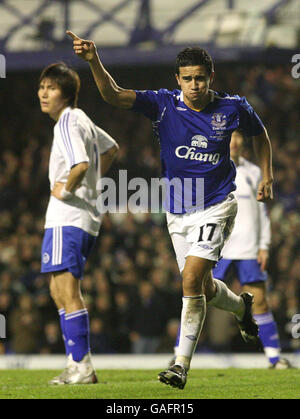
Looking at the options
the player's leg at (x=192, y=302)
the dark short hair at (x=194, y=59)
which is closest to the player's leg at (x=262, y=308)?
the player's leg at (x=192, y=302)

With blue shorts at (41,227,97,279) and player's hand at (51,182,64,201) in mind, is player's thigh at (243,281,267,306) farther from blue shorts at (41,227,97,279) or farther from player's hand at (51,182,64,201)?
player's hand at (51,182,64,201)

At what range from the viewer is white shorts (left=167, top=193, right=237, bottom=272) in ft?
18.3

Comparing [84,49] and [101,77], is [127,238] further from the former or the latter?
[84,49]

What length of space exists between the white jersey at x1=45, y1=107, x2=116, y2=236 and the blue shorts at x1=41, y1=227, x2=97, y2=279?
0.06 m

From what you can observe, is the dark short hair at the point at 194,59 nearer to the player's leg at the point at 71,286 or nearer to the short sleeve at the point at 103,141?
the short sleeve at the point at 103,141

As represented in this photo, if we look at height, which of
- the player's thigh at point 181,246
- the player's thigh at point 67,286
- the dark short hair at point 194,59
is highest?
the dark short hair at point 194,59

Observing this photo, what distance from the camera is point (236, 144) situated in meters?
8.23

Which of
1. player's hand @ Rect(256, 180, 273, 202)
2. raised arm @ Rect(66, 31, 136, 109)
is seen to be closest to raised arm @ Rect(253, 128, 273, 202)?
player's hand @ Rect(256, 180, 273, 202)

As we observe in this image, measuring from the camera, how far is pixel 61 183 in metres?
6.45

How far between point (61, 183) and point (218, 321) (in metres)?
6.29

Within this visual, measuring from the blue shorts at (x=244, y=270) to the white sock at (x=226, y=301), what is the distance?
1.59 meters

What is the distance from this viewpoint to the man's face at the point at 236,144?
820 cm

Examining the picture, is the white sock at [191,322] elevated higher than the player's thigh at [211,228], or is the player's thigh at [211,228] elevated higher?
the player's thigh at [211,228]
